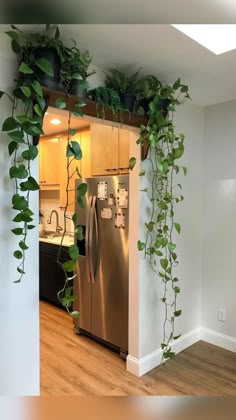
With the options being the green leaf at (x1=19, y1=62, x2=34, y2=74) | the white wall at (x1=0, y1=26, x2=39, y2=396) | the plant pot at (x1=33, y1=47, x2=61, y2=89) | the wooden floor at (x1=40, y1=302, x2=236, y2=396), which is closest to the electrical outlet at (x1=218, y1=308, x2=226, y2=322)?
the wooden floor at (x1=40, y1=302, x2=236, y2=396)

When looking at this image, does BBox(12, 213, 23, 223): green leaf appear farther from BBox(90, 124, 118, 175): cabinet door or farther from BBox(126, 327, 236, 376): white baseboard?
BBox(126, 327, 236, 376): white baseboard

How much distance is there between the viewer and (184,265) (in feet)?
9.97

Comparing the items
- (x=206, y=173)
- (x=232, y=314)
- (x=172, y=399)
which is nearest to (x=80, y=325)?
(x=232, y=314)

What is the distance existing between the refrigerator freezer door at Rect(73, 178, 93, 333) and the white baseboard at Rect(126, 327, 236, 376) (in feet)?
2.47

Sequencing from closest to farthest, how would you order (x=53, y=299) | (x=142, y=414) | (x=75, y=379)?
(x=142, y=414), (x=75, y=379), (x=53, y=299)

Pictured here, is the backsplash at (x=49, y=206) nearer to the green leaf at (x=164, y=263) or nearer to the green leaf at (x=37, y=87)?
the green leaf at (x=164, y=263)

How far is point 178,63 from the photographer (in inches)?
83.4

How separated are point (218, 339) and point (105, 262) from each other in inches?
56.0

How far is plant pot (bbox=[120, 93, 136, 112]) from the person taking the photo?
220 cm

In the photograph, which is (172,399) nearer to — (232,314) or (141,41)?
(141,41)

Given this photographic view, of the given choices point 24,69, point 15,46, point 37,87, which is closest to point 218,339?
point 37,87

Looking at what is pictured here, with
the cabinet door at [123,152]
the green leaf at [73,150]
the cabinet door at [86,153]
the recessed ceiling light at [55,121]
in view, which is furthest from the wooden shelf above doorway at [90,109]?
the recessed ceiling light at [55,121]

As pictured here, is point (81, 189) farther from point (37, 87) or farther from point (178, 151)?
point (178, 151)

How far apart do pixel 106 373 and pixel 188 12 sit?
2.84 m
